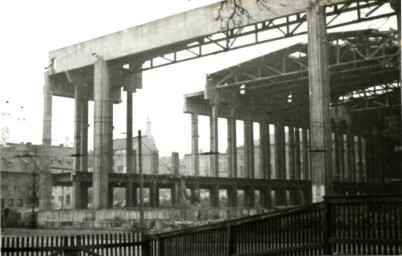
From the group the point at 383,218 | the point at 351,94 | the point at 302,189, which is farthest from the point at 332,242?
the point at 302,189

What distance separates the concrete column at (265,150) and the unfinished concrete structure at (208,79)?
192 mm

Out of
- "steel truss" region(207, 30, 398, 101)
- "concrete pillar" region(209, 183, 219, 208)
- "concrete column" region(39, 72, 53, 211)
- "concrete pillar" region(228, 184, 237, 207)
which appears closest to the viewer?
"steel truss" region(207, 30, 398, 101)

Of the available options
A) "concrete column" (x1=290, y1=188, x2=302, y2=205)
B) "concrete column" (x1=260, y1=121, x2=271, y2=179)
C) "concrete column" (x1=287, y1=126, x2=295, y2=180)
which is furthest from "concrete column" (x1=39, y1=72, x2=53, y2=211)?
"concrete column" (x1=287, y1=126, x2=295, y2=180)

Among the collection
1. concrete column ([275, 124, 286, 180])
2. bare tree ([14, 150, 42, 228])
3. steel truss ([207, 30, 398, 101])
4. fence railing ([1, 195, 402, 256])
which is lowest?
fence railing ([1, 195, 402, 256])

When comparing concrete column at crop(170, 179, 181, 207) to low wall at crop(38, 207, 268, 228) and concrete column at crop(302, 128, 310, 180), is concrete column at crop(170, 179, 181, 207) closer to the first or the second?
low wall at crop(38, 207, 268, 228)

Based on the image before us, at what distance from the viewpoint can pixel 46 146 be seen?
181 ft

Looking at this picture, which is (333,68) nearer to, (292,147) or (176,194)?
(176,194)

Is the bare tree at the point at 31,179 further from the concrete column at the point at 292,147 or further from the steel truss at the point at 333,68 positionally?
the concrete column at the point at 292,147

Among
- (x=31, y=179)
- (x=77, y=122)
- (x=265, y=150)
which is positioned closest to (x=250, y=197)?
(x=265, y=150)

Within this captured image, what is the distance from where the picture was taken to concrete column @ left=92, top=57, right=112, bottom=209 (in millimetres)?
54406

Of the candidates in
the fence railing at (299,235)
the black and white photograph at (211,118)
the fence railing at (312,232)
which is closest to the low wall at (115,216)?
the black and white photograph at (211,118)

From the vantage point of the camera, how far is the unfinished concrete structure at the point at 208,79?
1597 inches

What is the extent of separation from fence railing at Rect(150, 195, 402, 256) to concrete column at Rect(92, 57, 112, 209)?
134ft

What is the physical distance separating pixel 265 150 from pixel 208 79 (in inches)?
693
